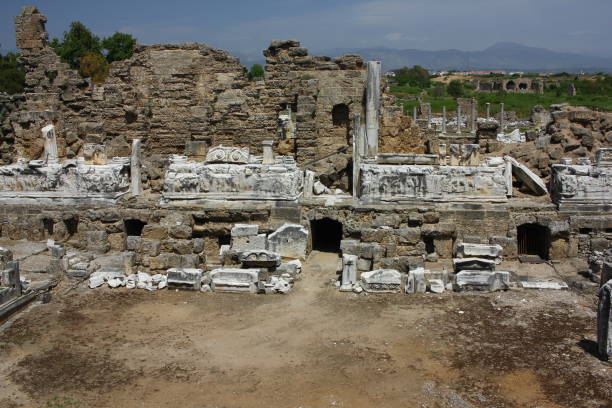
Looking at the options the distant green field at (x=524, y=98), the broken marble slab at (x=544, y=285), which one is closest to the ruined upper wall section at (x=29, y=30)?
the broken marble slab at (x=544, y=285)

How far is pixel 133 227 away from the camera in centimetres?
1304

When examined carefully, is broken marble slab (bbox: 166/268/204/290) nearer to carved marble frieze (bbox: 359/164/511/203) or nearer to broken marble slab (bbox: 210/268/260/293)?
broken marble slab (bbox: 210/268/260/293)

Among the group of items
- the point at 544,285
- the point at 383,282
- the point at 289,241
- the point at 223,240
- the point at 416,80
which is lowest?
the point at 544,285

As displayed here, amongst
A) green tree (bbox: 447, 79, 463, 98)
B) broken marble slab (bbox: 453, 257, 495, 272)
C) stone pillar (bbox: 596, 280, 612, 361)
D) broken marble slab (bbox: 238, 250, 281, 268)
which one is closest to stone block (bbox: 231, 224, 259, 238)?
broken marble slab (bbox: 238, 250, 281, 268)

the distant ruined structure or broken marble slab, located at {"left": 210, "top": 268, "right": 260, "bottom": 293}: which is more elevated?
the distant ruined structure

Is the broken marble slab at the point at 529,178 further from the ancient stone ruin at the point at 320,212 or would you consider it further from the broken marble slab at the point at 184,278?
the broken marble slab at the point at 184,278

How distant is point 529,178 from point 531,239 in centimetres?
135

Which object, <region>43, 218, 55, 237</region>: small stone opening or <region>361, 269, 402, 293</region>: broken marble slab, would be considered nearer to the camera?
<region>361, 269, 402, 293</region>: broken marble slab

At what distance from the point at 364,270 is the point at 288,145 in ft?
26.5

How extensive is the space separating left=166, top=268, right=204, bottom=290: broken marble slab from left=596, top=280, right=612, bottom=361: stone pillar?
245 inches

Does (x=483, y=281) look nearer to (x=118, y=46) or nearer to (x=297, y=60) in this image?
(x=297, y=60)

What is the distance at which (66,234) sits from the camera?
1283cm

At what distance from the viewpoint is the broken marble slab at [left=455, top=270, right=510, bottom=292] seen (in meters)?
10.0

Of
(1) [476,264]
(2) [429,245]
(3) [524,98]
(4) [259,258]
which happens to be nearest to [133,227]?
(4) [259,258]
